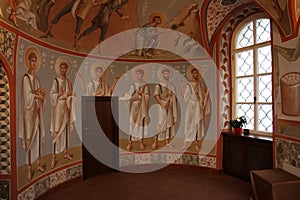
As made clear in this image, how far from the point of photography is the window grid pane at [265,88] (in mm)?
6066

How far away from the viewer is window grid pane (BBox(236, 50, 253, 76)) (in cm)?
670

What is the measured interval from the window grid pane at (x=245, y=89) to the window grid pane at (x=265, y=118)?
Result: 0.47 metres

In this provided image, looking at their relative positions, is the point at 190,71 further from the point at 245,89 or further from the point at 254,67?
the point at 254,67

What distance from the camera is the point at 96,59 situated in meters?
7.02

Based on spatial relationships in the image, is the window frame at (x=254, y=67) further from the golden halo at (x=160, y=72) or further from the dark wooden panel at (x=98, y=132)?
the dark wooden panel at (x=98, y=132)

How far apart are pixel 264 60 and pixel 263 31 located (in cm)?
74

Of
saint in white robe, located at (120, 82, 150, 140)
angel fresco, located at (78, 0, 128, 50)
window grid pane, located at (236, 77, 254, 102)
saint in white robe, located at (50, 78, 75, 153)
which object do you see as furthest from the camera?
saint in white robe, located at (120, 82, 150, 140)

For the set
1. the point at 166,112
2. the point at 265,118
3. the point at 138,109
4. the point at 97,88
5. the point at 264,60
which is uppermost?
the point at 264,60

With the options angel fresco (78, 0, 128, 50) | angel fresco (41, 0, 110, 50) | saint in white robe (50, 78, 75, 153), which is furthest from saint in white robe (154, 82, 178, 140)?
angel fresco (41, 0, 110, 50)

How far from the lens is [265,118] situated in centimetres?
618

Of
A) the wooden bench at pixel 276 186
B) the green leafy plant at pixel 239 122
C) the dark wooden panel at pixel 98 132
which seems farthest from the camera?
the dark wooden panel at pixel 98 132

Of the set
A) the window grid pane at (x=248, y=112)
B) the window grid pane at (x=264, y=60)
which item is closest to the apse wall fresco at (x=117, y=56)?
the window grid pane at (x=248, y=112)

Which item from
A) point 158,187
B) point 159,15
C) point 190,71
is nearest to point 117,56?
point 159,15

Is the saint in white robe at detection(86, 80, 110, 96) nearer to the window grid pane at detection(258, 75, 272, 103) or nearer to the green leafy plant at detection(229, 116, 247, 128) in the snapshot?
the green leafy plant at detection(229, 116, 247, 128)
